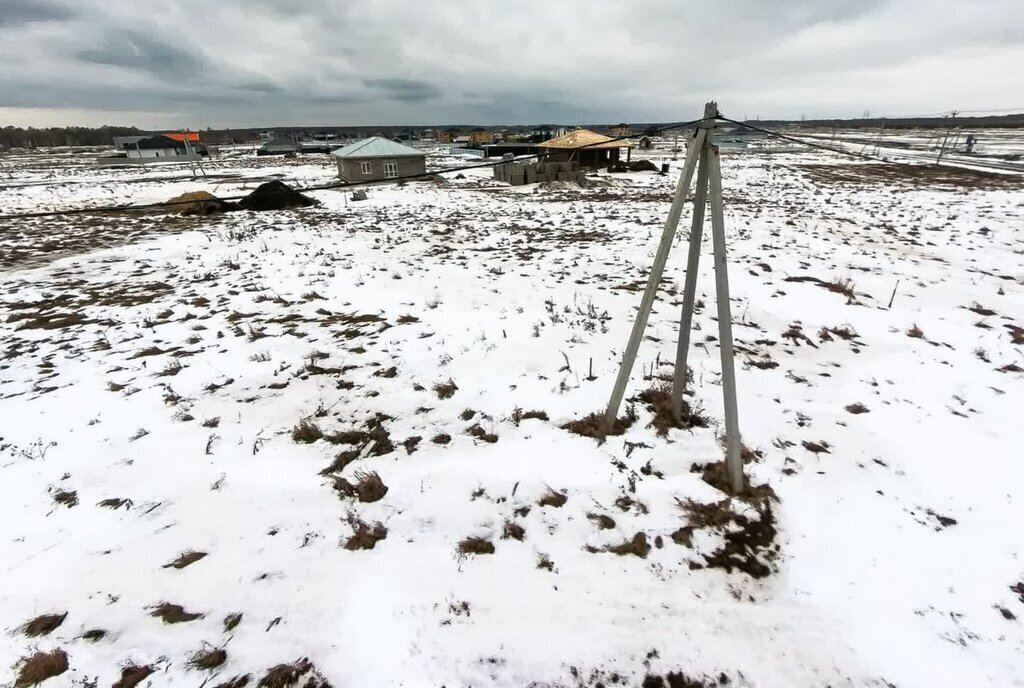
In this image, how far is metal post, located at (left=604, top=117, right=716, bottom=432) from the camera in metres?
3.49

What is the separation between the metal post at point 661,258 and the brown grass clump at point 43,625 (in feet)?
14.9

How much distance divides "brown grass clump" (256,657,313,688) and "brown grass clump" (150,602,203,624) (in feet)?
2.52

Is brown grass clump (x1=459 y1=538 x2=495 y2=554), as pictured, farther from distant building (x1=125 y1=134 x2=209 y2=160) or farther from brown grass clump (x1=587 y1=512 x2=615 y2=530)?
distant building (x1=125 y1=134 x2=209 y2=160)

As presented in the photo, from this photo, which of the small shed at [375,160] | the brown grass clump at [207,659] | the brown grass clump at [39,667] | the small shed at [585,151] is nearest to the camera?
the brown grass clump at [39,667]

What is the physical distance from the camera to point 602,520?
3.74 meters

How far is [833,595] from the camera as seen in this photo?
3135 mm

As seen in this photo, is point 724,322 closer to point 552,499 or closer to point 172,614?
point 552,499

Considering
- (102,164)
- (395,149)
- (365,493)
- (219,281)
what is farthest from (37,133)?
(365,493)

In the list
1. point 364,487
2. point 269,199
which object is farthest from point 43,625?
point 269,199

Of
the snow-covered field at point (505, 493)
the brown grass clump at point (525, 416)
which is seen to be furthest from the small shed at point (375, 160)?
the brown grass clump at point (525, 416)

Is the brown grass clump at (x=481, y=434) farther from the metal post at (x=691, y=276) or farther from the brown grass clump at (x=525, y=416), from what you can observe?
the metal post at (x=691, y=276)

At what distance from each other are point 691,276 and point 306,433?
4.32 m

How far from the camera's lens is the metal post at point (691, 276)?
3.63 m

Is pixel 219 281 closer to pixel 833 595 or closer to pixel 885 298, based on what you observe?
pixel 833 595
